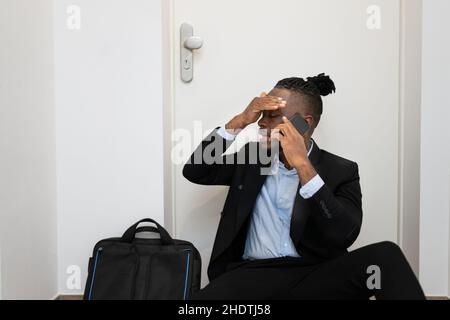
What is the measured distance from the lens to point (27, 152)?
4.98 ft

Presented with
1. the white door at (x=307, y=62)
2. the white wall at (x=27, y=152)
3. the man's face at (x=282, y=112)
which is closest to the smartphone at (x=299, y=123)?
the man's face at (x=282, y=112)

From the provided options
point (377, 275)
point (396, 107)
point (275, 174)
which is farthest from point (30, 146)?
point (396, 107)

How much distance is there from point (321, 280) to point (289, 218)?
244 mm

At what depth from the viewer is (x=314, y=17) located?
1.82 meters

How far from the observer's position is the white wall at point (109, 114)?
5.56 ft

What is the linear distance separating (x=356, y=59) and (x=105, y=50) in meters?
1.05

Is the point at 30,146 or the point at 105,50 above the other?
the point at 105,50

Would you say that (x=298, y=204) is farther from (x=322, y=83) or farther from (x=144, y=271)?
(x=144, y=271)

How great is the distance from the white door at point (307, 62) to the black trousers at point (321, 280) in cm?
67

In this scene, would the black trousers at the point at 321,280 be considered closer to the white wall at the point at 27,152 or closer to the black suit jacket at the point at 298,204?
the black suit jacket at the point at 298,204

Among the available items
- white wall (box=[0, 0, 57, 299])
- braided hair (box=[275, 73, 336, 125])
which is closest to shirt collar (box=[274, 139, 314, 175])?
braided hair (box=[275, 73, 336, 125])

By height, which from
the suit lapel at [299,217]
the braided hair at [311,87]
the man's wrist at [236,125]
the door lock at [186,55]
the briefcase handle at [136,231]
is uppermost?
the door lock at [186,55]

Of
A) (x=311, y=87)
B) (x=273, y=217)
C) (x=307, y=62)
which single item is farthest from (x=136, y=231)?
(x=307, y=62)

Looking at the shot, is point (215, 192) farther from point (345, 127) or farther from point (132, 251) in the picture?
point (345, 127)
